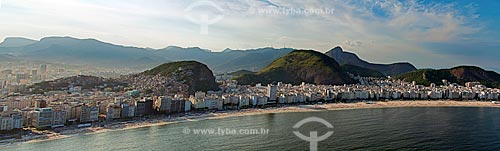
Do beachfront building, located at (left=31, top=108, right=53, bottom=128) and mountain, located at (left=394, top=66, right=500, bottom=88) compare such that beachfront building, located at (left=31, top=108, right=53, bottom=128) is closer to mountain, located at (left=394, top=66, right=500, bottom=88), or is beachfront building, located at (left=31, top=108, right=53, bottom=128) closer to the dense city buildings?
the dense city buildings

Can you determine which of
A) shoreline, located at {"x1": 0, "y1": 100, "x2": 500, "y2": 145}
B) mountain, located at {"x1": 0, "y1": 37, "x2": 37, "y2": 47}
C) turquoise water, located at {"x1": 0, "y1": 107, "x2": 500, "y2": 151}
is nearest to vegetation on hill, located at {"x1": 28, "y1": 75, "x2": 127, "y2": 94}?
shoreline, located at {"x1": 0, "y1": 100, "x2": 500, "y2": 145}

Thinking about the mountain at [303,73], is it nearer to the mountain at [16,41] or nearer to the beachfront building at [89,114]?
the beachfront building at [89,114]

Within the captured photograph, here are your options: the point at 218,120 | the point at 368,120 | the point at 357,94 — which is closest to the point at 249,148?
the point at 218,120

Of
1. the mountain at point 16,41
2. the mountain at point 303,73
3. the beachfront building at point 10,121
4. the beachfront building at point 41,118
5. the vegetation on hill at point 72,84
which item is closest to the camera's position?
the beachfront building at point 10,121

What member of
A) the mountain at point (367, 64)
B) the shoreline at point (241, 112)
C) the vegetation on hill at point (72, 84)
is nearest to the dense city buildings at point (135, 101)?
the vegetation on hill at point (72, 84)

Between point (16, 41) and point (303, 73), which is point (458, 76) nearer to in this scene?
point (303, 73)

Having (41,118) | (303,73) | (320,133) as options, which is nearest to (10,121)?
(41,118)
